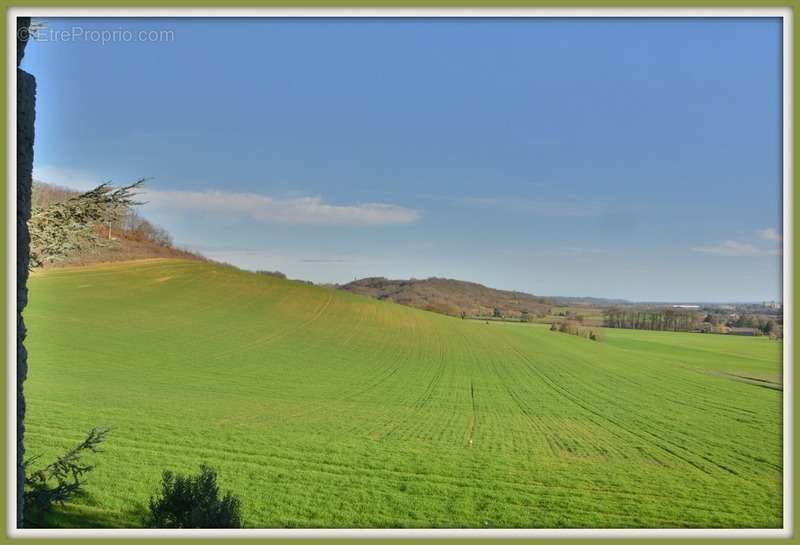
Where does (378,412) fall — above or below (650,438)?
below

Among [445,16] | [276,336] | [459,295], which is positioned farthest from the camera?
[276,336]

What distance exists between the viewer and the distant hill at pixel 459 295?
728 inches

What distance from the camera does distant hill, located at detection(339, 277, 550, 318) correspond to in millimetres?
18484

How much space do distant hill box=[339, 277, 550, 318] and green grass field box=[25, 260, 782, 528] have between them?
2.88 meters

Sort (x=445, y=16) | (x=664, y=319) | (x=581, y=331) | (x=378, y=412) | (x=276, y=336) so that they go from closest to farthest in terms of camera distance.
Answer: (x=445, y=16) < (x=664, y=319) < (x=378, y=412) < (x=276, y=336) < (x=581, y=331)

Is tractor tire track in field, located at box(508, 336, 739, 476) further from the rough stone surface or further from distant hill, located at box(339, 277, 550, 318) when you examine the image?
the rough stone surface

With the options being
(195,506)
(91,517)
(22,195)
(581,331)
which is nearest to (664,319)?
(195,506)

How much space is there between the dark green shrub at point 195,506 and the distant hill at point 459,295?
12.8 metres

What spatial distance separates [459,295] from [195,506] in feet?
55.7

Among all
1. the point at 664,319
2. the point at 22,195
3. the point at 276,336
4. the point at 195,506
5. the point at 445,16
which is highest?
the point at 445,16

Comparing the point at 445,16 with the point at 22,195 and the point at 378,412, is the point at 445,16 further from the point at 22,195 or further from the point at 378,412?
the point at 378,412

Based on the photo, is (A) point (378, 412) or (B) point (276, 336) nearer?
(A) point (378, 412)

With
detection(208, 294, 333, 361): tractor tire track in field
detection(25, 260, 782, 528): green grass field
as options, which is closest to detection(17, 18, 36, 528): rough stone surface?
detection(25, 260, 782, 528): green grass field

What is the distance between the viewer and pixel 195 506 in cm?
421
